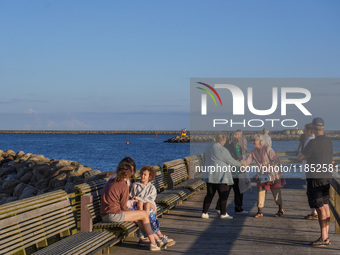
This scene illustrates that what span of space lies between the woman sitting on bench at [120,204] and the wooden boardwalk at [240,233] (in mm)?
263

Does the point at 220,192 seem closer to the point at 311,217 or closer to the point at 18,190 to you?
the point at 311,217

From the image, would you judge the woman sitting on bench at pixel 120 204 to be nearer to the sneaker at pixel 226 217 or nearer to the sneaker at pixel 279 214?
the sneaker at pixel 226 217

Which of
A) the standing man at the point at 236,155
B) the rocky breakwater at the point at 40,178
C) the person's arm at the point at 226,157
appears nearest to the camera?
the person's arm at the point at 226,157

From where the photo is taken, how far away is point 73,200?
7.79 m

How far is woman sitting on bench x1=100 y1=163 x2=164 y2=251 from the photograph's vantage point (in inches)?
299

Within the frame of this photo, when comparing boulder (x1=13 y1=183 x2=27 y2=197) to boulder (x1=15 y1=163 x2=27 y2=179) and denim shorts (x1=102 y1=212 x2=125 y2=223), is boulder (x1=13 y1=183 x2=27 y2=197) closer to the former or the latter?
boulder (x1=15 y1=163 x2=27 y2=179)

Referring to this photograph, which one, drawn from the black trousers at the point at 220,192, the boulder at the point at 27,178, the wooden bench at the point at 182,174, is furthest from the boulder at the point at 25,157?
the black trousers at the point at 220,192

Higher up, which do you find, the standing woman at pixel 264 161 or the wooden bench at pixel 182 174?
the standing woman at pixel 264 161

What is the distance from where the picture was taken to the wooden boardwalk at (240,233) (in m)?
7.71

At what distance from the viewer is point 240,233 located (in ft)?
29.4

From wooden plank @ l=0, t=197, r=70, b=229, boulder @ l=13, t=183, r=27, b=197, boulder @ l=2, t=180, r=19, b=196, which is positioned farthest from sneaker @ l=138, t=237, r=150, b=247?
boulder @ l=2, t=180, r=19, b=196

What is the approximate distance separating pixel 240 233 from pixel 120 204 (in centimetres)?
244

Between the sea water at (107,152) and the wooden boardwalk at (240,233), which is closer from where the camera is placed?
the wooden boardwalk at (240,233)

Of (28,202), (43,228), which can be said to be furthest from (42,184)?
(28,202)
